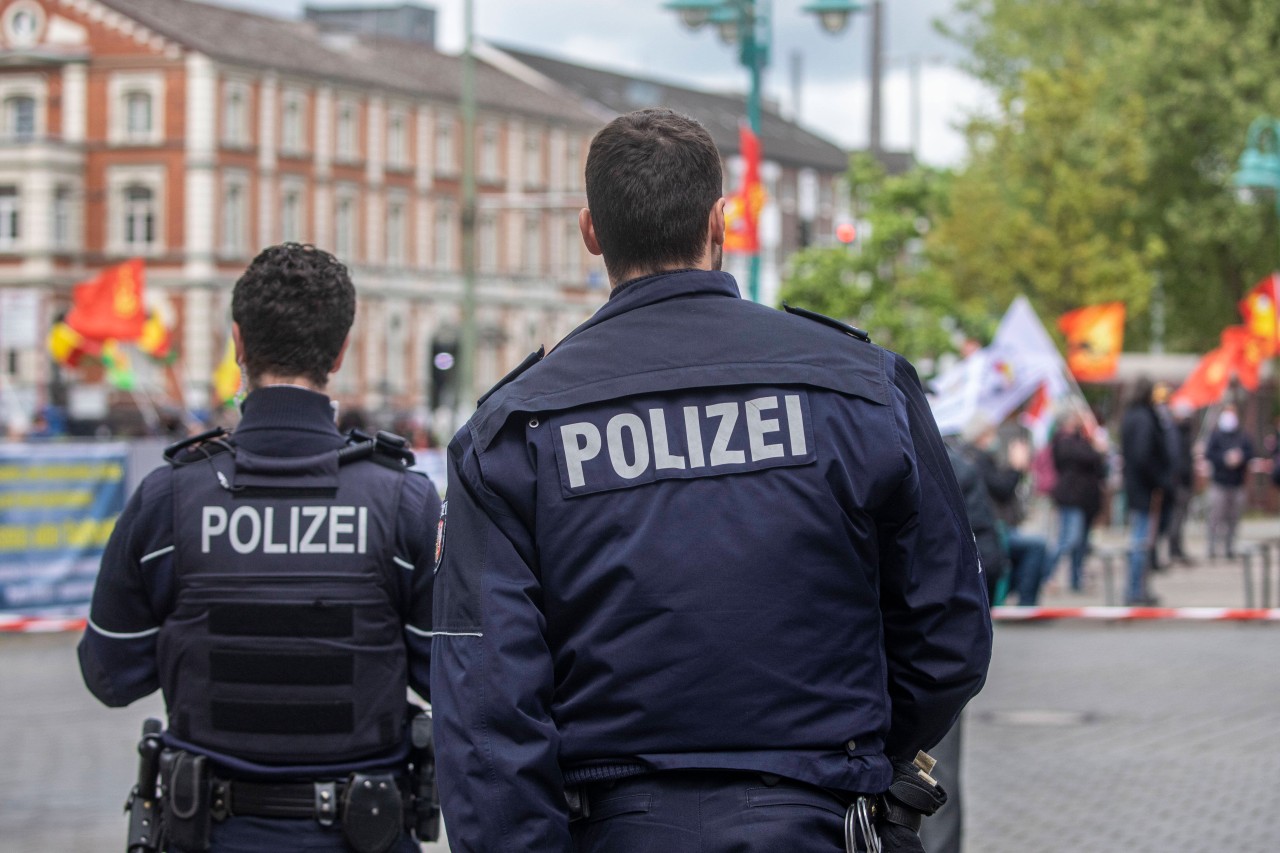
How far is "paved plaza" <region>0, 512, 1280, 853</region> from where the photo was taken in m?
8.13

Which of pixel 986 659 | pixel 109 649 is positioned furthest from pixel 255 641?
pixel 986 659

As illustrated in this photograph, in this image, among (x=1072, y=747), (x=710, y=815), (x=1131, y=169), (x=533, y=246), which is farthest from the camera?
(x=533, y=246)

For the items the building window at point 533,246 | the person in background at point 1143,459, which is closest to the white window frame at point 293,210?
the building window at point 533,246

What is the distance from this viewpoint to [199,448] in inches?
169

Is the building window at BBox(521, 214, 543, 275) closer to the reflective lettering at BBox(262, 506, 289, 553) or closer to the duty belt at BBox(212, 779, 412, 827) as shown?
the reflective lettering at BBox(262, 506, 289, 553)

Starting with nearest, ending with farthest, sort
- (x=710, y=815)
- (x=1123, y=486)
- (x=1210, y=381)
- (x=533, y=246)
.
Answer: (x=710, y=815)
(x=1123, y=486)
(x=1210, y=381)
(x=533, y=246)

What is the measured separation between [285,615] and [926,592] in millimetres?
1603

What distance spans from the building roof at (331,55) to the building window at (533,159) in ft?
3.47

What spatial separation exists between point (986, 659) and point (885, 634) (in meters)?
0.16

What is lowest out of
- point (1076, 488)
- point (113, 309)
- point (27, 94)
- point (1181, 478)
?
point (1181, 478)

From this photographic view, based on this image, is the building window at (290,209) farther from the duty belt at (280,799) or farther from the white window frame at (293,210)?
the duty belt at (280,799)

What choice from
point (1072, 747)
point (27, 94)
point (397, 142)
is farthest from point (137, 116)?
point (1072, 747)

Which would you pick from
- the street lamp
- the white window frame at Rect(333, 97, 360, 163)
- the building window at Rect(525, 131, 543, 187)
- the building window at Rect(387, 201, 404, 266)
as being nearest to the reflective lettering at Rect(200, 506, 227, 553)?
the street lamp

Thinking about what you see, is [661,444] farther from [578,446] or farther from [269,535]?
[269,535]
